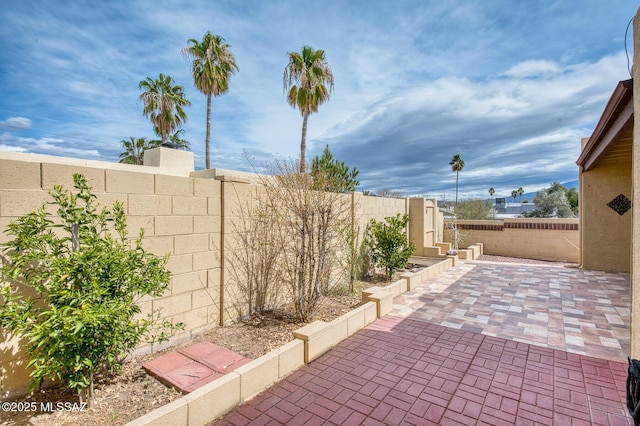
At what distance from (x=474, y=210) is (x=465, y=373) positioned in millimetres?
19230

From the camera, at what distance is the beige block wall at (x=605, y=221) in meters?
8.91

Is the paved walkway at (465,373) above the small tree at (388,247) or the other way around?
the other way around

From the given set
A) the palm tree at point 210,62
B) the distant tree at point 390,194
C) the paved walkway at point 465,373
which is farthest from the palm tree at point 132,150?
the paved walkway at point 465,373

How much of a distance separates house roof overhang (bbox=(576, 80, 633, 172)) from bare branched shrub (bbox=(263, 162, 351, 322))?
472 cm

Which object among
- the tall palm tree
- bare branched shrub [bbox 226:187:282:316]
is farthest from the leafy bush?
the tall palm tree

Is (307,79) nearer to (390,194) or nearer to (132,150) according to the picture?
(390,194)

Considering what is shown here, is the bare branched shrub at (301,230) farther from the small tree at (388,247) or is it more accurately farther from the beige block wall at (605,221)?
the beige block wall at (605,221)

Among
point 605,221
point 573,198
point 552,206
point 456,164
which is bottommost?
point 605,221

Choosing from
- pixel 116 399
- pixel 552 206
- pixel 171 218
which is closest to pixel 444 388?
pixel 116 399

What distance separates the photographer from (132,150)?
73.9ft

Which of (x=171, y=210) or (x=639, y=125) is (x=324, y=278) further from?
(x=639, y=125)

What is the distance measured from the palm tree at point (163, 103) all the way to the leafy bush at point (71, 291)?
53.0 ft

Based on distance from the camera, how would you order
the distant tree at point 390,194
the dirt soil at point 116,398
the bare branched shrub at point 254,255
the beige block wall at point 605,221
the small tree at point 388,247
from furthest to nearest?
the distant tree at point 390,194 → the beige block wall at point 605,221 → the small tree at point 388,247 → the bare branched shrub at point 254,255 → the dirt soil at point 116,398

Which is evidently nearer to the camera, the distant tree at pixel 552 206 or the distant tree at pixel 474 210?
the distant tree at pixel 474 210
